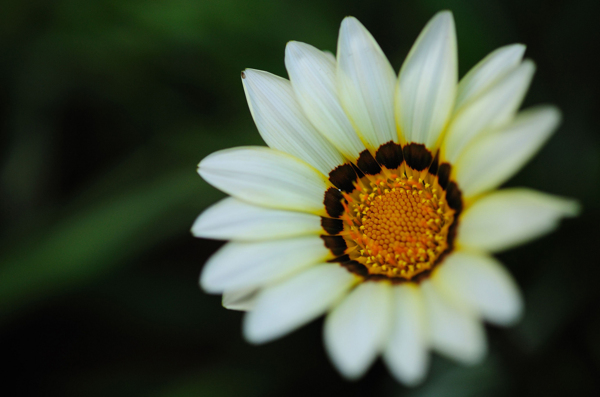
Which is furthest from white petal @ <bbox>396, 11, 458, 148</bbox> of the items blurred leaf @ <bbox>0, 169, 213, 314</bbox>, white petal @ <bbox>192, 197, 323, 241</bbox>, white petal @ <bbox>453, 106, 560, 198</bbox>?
blurred leaf @ <bbox>0, 169, 213, 314</bbox>

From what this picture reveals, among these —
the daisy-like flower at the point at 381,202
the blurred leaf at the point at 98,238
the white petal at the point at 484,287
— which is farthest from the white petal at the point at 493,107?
the blurred leaf at the point at 98,238

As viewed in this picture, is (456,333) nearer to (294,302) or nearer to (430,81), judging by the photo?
(294,302)

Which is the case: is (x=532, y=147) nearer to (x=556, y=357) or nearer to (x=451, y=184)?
→ (x=451, y=184)

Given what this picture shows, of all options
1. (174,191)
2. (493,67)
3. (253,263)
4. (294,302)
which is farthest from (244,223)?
(174,191)

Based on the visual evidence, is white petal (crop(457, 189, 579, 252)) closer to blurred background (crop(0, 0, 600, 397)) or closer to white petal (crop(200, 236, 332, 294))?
white petal (crop(200, 236, 332, 294))

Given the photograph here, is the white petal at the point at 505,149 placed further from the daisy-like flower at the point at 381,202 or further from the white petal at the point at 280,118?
the white petal at the point at 280,118

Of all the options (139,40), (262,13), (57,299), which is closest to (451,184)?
(262,13)
